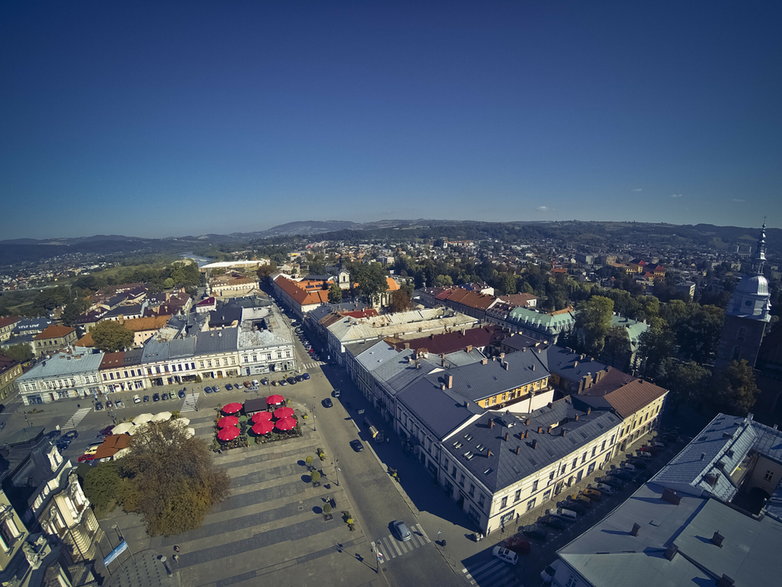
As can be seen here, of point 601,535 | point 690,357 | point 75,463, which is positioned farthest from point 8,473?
point 690,357

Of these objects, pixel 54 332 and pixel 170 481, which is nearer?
pixel 170 481

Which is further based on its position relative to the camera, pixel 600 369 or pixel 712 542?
pixel 600 369

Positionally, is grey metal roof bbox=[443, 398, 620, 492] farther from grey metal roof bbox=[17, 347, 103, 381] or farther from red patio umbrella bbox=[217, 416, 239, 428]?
grey metal roof bbox=[17, 347, 103, 381]

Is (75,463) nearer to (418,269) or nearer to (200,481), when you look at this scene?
(200,481)

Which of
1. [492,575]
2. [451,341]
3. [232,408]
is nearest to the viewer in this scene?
[492,575]

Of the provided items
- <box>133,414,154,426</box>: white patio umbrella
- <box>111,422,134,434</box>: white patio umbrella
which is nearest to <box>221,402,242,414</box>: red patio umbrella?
<box>133,414,154,426</box>: white patio umbrella

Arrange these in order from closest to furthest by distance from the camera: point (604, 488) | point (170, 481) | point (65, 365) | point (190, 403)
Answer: point (170, 481) → point (604, 488) → point (190, 403) → point (65, 365)

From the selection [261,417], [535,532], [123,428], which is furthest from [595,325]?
[123,428]

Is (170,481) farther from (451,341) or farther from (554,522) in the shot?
(451,341)
